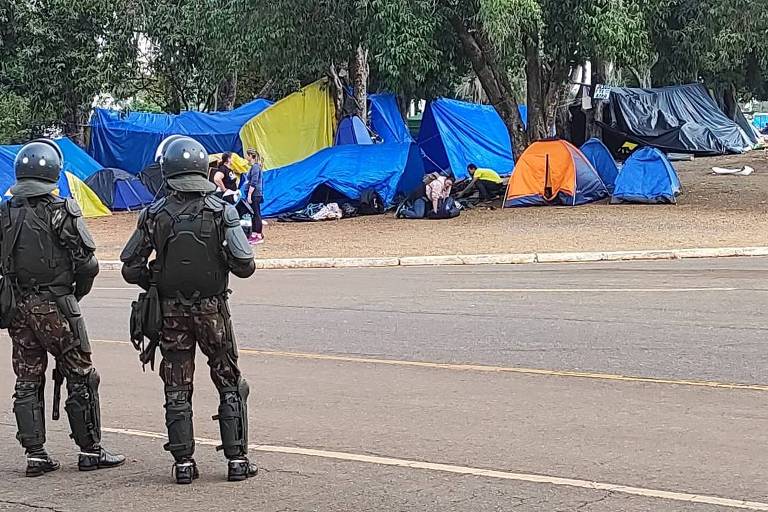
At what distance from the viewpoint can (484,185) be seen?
81.7ft

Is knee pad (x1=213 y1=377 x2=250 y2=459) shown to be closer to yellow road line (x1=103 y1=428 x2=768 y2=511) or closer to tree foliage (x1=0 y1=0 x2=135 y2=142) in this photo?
yellow road line (x1=103 y1=428 x2=768 y2=511)

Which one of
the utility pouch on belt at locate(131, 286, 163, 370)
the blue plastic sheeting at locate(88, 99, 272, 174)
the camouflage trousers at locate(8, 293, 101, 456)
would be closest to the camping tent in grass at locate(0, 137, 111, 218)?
the blue plastic sheeting at locate(88, 99, 272, 174)

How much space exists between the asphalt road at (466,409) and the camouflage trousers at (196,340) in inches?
21.5

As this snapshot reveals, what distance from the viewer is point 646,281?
13203 millimetres

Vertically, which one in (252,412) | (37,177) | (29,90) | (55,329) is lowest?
(252,412)

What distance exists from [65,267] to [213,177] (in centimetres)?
1340

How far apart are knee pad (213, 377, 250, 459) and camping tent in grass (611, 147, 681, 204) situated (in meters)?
19.1

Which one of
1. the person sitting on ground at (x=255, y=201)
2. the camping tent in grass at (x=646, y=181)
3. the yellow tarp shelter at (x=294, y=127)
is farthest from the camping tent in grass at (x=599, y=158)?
the person sitting on ground at (x=255, y=201)

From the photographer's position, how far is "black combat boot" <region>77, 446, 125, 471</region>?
18.6 feet

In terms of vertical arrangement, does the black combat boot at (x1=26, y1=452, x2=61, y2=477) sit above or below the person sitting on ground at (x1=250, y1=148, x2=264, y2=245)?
below

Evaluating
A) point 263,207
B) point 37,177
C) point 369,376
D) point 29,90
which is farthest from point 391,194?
point 37,177

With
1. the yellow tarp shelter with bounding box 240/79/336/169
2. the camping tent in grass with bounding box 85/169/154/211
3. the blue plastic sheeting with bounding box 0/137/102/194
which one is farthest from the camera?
the yellow tarp shelter with bounding box 240/79/336/169

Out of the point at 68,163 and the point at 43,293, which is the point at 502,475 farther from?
the point at 68,163

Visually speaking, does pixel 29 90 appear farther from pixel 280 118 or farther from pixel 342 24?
pixel 342 24
